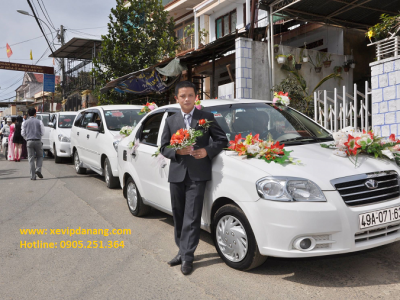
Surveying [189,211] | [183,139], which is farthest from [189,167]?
[189,211]

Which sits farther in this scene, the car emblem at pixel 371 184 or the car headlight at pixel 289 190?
the car emblem at pixel 371 184

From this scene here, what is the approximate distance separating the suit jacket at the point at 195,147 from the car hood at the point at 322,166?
24cm

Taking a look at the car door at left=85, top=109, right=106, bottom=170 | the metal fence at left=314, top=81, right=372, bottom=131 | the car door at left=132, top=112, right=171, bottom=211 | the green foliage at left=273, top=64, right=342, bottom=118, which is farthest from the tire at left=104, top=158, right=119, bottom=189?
the green foliage at left=273, top=64, right=342, bottom=118

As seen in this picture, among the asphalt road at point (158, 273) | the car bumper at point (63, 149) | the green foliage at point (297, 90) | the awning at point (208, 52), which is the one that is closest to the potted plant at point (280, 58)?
the green foliage at point (297, 90)

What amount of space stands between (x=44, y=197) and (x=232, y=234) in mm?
5120

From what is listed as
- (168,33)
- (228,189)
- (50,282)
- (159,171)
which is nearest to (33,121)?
(159,171)

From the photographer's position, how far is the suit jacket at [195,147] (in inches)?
143

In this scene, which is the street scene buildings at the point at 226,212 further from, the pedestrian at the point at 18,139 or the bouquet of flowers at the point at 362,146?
the pedestrian at the point at 18,139

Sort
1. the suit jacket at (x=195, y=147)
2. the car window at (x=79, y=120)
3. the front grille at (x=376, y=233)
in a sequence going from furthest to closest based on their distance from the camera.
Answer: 1. the car window at (x=79, y=120)
2. the suit jacket at (x=195, y=147)
3. the front grille at (x=376, y=233)

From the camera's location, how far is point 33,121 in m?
9.50

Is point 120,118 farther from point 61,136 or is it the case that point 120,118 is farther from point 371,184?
point 371,184

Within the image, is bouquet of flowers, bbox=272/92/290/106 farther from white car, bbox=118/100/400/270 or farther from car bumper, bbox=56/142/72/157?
car bumper, bbox=56/142/72/157

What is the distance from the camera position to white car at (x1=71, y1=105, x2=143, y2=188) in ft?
26.2

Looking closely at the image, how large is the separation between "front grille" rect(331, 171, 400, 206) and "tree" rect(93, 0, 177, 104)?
14634 millimetres
